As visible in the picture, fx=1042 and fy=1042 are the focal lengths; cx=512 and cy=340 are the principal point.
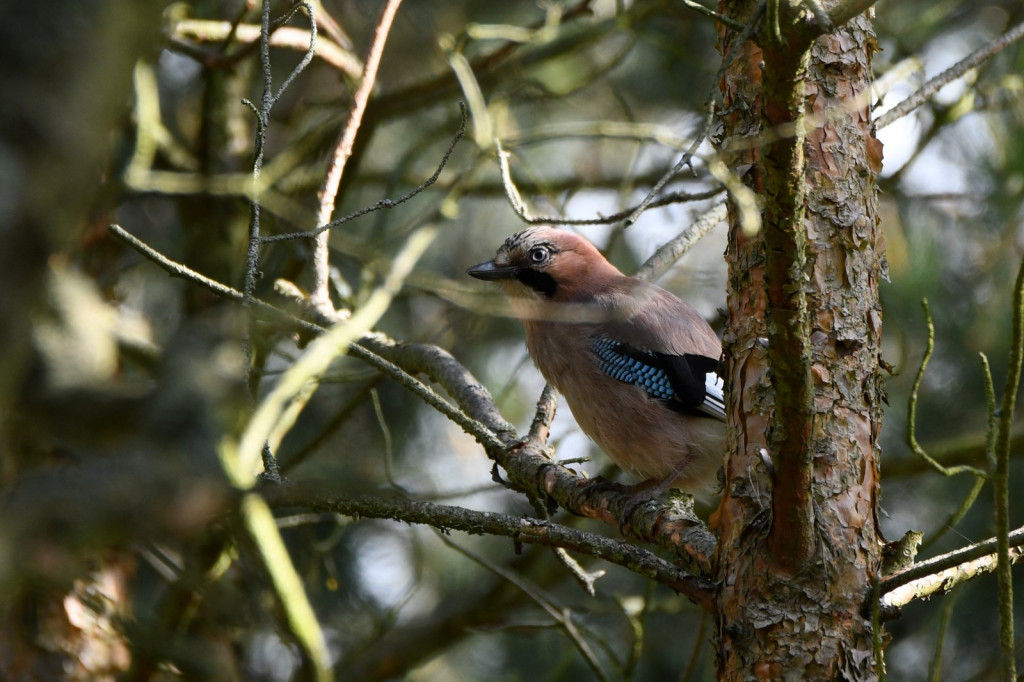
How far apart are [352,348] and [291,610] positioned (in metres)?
1.38

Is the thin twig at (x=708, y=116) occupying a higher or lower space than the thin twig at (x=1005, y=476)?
higher

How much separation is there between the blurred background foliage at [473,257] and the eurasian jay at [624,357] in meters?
0.19

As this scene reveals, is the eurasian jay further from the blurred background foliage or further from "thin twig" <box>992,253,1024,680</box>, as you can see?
"thin twig" <box>992,253,1024,680</box>

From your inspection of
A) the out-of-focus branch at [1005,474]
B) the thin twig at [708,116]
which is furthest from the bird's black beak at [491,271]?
the out-of-focus branch at [1005,474]

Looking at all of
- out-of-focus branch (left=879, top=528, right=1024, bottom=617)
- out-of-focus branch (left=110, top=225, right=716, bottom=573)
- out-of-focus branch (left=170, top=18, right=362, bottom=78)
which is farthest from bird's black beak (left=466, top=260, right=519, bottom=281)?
out-of-focus branch (left=879, top=528, right=1024, bottom=617)

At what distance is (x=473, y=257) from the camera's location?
7.30 metres

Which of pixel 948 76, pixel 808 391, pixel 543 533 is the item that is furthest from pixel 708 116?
pixel 948 76

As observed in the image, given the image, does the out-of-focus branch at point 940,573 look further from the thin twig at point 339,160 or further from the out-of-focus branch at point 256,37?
the out-of-focus branch at point 256,37

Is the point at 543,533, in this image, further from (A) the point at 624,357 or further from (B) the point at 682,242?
(A) the point at 624,357

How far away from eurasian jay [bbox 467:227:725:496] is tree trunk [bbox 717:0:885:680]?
1.50 meters

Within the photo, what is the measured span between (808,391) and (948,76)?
159cm

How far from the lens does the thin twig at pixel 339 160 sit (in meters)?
3.34

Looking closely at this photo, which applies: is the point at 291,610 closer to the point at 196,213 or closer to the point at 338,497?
the point at 338,497

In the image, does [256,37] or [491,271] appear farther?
[491,271]
